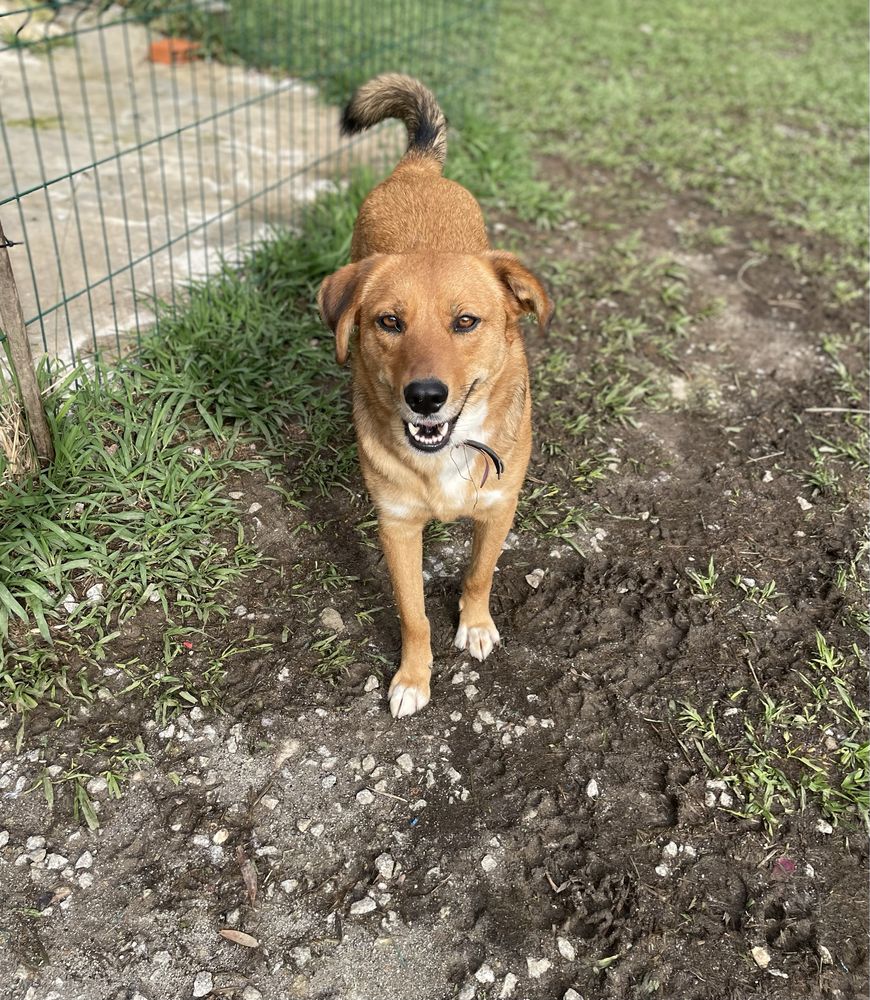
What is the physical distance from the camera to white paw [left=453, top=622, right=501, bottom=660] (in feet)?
10.6

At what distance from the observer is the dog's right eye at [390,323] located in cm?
267

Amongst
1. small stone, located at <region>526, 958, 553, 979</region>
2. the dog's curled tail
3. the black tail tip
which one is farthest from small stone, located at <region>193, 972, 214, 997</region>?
the black tail tip

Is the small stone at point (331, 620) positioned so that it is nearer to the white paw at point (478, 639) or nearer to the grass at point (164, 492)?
the grass at point (164, 492)

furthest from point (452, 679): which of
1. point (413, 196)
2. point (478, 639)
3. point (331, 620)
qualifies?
point (413, 196)

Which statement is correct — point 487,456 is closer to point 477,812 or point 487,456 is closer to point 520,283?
point 520,283

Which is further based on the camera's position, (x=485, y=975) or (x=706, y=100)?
(x=706, y=100)

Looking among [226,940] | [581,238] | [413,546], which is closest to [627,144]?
[581,238]

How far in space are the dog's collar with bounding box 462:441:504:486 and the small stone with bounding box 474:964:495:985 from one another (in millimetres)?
1464

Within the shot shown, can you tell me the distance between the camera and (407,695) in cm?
303

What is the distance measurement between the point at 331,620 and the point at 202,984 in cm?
137

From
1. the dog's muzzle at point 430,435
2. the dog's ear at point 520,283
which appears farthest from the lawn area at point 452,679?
the dog's ear at point 520,283

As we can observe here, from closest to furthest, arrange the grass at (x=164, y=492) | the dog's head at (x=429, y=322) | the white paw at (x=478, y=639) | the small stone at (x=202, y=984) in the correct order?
1. the small stone at (x=202, y=984)
2. the dog's head at (x=429, y=322)
3. the grass at (x=164, y=492)
4. the white paw at (x=478, y=639)

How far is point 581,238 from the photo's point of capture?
590 cm

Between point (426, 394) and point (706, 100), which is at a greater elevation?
point (426, 394)
